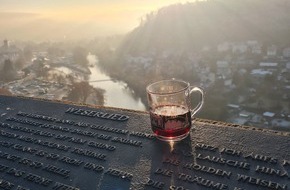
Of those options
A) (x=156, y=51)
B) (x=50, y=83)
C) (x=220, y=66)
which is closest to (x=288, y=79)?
(x=220, y=66)

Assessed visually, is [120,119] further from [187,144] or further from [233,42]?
[233,42]

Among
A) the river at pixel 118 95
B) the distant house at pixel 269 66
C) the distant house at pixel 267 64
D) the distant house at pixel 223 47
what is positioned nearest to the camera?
the river at pixel 118 95

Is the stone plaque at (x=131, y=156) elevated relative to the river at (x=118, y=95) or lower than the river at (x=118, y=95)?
elevated

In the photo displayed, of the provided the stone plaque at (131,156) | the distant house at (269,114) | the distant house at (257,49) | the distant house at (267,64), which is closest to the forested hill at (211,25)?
the distant house at (257,49)

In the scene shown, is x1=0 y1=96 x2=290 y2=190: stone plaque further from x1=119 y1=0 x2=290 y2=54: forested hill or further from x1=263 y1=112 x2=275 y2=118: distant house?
x1=119 y1=0 x2=290 y2=54: forested hill

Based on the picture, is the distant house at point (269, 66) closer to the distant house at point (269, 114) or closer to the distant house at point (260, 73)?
the distant house at point (260, 73)

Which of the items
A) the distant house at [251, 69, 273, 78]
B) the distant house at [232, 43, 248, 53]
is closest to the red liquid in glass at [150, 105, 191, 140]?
the distant house at [251, 69, 273, 78]

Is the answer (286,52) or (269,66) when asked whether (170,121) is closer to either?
(269,66)
